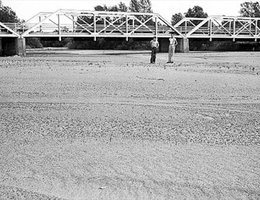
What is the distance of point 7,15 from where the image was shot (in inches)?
3748

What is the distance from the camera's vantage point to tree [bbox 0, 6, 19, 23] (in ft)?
302

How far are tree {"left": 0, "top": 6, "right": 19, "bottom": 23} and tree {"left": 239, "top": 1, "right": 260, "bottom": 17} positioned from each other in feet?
209

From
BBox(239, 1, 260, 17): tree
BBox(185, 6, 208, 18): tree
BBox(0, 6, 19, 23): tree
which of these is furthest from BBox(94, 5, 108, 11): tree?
BBox(239, 1, 260, 17): tree

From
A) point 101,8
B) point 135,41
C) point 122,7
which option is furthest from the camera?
point 122,7

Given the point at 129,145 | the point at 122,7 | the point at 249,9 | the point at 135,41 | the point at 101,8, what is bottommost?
the point at 129,145

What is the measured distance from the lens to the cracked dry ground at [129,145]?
3691 millimetres

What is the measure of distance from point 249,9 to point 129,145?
111466mm

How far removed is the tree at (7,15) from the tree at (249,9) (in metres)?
63.7

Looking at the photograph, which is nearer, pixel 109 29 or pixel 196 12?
pixel 109 29

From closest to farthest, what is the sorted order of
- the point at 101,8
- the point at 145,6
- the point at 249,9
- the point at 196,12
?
the point at 196,12 → the point at 249,9 → the point at 145,6 → the point at 101,8

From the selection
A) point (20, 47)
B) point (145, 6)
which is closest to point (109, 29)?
point (20, 47)

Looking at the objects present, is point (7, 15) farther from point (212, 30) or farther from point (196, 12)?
point (212, 30)

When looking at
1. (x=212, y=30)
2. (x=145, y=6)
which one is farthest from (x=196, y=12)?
(x=212, y=30)

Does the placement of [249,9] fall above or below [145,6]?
below
